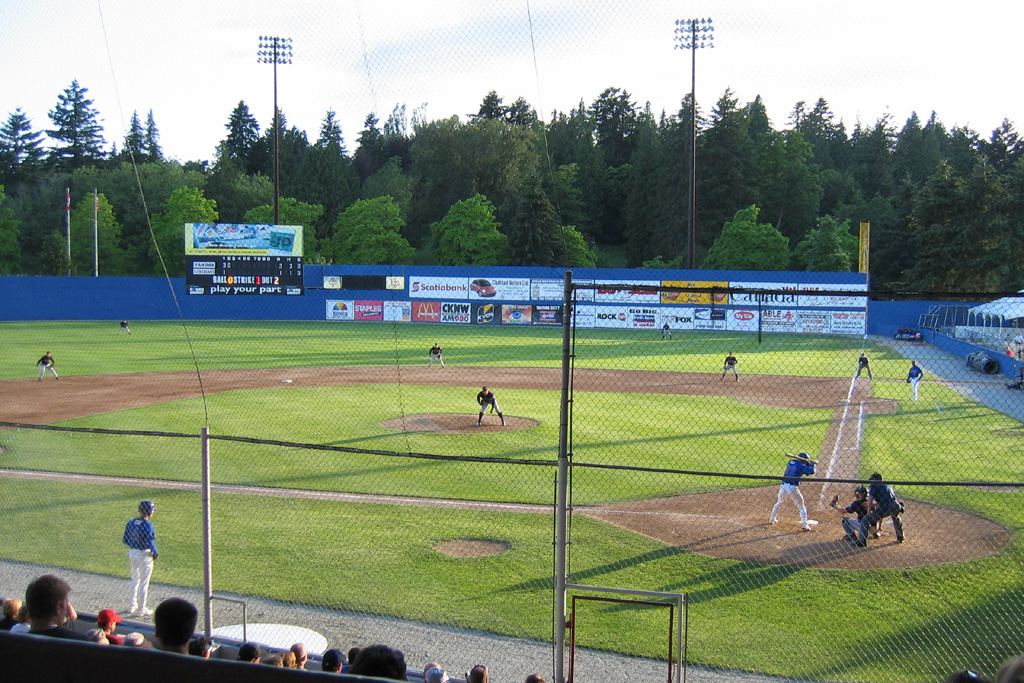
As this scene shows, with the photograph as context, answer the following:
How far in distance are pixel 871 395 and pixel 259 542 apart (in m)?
23.4

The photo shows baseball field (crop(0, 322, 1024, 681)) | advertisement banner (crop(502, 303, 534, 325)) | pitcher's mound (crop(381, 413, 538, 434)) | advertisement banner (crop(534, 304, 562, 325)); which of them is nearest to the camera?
baseball field (crop(0, 322, 1024, 681))

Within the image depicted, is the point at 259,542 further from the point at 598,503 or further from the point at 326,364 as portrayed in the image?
the point at 326,364

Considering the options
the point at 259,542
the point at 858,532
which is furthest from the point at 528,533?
the point at 858,532

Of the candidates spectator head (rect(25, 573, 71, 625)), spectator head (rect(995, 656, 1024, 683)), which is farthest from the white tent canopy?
spectator head (rect(25, 573, 71, 625))

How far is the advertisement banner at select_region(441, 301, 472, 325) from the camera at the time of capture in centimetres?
4856

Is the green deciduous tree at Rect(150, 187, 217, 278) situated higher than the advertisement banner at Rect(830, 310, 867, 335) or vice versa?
the green deciduous tree at Rect(150, 187, 217, 278)

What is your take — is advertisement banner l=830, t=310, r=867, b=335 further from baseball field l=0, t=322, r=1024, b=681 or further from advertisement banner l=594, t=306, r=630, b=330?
baseball field l=0, t=322, r=1024, b=681

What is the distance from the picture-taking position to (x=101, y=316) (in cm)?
4791

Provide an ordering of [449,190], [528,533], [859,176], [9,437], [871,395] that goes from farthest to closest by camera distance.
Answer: [859,176] → [449,190] → [871,395] → [9,437] → [528,533]

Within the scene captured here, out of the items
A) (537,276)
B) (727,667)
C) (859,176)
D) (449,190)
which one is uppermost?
(859,176)

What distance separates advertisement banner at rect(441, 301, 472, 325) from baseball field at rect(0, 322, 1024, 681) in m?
19.4

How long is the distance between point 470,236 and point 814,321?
68.8 feet

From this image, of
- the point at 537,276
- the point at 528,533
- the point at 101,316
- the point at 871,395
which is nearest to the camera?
the point at 528,533

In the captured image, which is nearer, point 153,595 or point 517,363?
point 153,595
